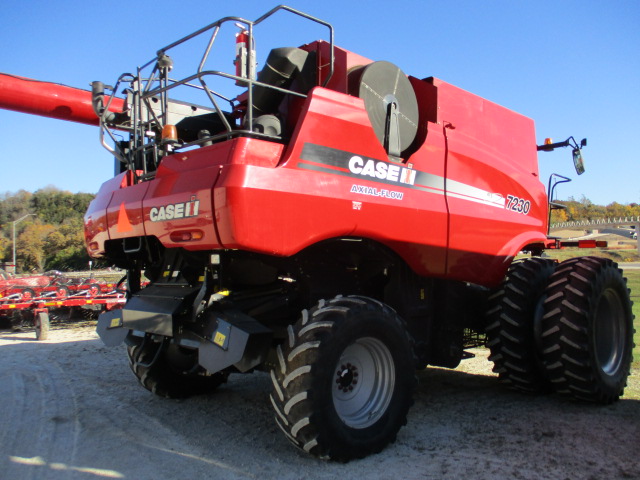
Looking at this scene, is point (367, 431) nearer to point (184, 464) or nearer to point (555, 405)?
point (184, 464)

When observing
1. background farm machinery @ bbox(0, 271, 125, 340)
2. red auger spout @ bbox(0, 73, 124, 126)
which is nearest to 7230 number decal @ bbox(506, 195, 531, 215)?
red auger spout @ bbox(0, 73, 124, 126)

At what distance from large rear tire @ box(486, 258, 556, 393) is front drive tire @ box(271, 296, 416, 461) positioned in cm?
147

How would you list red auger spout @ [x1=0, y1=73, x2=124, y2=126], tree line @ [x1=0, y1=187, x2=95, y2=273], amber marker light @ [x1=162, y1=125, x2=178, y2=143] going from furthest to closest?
1. tree line @ [x1=0, y1=187, x2=95, y2=273]
2. red auger spout @ [x1=0, y1=73, x2=124, y2=126]
3. amber marker light @ [x1=162, y1=125, x2=178, y2=143]

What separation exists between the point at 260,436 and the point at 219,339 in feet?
3.49

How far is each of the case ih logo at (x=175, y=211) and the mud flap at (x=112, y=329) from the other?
3.79 feet

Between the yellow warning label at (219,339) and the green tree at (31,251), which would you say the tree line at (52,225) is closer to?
the green tree at (31,251)

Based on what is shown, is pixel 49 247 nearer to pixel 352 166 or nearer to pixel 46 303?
pixel 46 303

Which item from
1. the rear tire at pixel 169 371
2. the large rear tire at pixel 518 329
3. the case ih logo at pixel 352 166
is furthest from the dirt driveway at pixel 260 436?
the case ih logo at pixel 352 166

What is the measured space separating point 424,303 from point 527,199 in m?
1.85

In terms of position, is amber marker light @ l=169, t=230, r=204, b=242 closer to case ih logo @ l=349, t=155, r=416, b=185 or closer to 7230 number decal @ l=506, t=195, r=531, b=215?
case ih logo @ l=349, t=155, r=416, b=185

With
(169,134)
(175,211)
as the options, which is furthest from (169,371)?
(169,134)

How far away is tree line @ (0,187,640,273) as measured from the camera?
171 ft

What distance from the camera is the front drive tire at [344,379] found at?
3486 mm

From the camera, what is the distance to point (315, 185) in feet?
12.1
